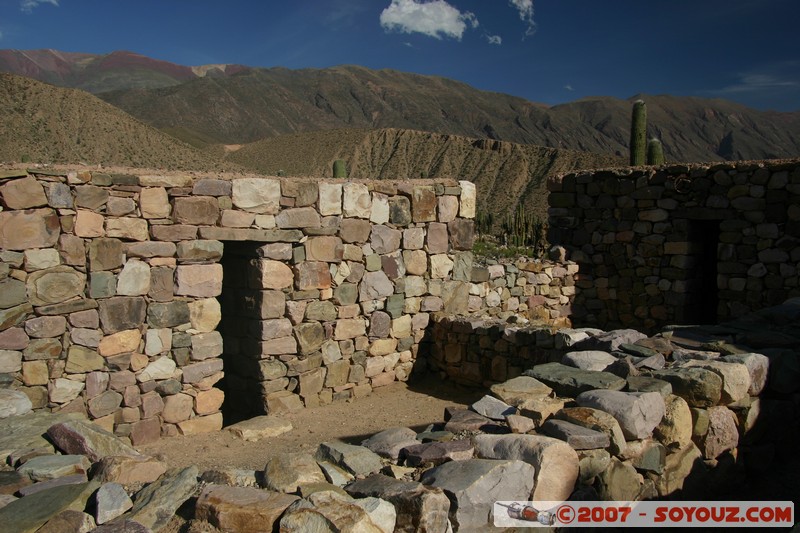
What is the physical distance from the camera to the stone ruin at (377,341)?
3.08 m

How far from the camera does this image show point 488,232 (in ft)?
55.0

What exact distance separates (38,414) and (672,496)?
4016 mm

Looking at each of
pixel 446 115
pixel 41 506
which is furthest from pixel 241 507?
pixel 446 115

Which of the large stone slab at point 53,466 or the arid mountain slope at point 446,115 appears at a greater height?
the arid mountain slope at point 446,115

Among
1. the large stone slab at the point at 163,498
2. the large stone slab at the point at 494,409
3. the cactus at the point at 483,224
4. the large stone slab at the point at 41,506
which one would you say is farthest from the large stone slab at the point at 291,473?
the cactus at the point at 483,224

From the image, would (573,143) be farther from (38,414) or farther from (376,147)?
(38,414)

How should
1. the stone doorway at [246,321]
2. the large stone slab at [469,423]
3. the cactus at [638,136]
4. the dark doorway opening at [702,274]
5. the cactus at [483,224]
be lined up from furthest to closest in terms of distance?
the cactus at [483,224], the cactus at [638,136], the dark doorway opening at [702,274], the stone doorway at [246,321], the large stone slab at [469,423]

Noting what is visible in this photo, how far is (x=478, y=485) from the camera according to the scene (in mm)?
2902

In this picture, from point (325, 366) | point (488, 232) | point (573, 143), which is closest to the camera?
point (325, 366)

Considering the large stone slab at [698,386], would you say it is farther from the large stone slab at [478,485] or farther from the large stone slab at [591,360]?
the large stone slab at [478,485]

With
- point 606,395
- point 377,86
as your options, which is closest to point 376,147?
point 606,395

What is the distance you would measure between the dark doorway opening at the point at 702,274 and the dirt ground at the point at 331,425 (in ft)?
13.4

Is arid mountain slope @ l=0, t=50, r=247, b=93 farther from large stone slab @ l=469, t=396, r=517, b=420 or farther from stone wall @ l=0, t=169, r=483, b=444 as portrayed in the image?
large stone slab @ l=469, t=396, r=517, b=420

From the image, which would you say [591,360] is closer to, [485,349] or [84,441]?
[485,349]
